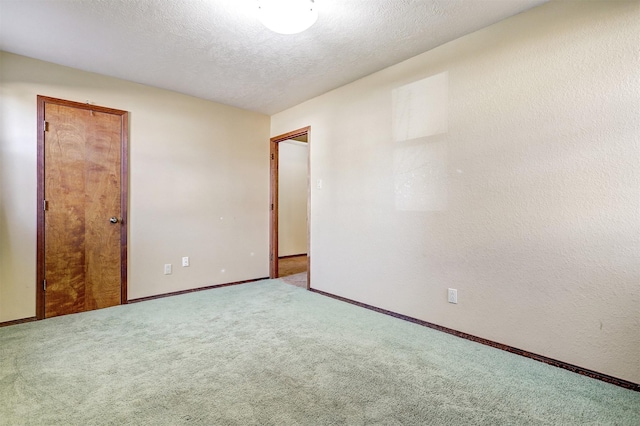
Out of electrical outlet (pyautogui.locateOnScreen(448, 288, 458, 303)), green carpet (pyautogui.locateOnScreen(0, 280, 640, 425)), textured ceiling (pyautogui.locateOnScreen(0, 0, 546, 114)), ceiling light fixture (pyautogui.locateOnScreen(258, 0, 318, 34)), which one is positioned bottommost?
green carpet (pyautogui.locateOnScreen(0, 280, 640, 425))

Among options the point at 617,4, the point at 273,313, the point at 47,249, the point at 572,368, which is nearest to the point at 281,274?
the point at 273,313

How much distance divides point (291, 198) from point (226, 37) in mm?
4429

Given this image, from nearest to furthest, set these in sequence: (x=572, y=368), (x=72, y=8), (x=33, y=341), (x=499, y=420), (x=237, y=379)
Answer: (x=499, y=420)
(x=237, y=379)
(x=572, y=368)
(x=72, y=8)
(x=33, y=341)

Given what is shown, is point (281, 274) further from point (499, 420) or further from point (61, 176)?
point (499, 420)

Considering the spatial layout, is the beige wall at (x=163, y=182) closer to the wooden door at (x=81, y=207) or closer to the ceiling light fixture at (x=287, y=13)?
the wooden door at (x=81, y=207)

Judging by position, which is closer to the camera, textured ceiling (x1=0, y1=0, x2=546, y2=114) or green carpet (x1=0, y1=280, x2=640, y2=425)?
green carpet (x1=0, y1=280, x2=640, y2=425)

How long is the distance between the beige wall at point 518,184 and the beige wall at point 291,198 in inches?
135

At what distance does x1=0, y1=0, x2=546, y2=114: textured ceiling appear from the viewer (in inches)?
83.4

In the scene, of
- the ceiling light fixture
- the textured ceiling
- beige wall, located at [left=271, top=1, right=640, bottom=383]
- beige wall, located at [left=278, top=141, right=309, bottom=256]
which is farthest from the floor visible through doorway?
the ceiling light fixture

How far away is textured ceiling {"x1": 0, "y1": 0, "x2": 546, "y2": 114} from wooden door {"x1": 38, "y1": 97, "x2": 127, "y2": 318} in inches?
22.7

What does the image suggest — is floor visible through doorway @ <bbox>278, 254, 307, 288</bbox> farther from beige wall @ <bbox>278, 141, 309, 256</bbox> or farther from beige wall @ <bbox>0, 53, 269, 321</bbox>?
beige wall @ <bbox>0, 53, 269, 321</bbox>

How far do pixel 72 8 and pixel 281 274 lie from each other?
3.94 m

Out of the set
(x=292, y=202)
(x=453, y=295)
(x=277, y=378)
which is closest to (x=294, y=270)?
(x=292, y=202)

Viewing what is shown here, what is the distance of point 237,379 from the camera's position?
1838 millimetres
